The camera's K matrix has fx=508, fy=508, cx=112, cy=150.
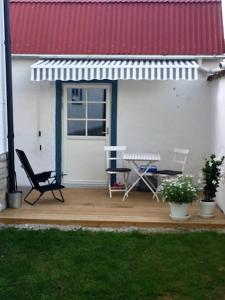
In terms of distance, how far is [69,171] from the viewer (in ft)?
40.1

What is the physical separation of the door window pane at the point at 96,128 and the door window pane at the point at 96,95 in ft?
1.79

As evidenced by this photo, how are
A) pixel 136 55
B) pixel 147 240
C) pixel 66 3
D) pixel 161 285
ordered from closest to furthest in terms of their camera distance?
pixel 161 285 → pixel 147 240 → pixel 136 55 → pixel 66 3

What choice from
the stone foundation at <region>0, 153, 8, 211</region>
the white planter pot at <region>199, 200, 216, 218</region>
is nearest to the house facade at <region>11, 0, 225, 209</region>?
the stone foundation at <region>0, 153, 8, 211</region>

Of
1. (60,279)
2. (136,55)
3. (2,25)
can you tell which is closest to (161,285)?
(60,279)

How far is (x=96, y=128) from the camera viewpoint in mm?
12141

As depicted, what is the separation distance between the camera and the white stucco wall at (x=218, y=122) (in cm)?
977

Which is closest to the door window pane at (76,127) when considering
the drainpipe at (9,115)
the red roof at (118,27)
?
the red roof at (118,27)

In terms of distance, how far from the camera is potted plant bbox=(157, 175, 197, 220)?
8562 millimetres

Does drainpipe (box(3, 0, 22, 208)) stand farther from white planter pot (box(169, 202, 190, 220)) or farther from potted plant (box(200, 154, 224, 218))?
potted plant (box(200, 154, 224, 218))

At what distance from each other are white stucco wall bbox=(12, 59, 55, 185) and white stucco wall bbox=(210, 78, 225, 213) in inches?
147

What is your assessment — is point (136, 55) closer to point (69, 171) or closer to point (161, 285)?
point (69, 171)

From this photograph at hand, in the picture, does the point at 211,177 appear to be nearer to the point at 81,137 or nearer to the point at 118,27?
the point at 81,137

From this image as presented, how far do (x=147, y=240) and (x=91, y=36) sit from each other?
616cm

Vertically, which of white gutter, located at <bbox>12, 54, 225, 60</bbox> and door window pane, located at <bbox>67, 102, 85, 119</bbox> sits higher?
white gutter, located at <bbox>12, 54, 225, 60</bbox>
